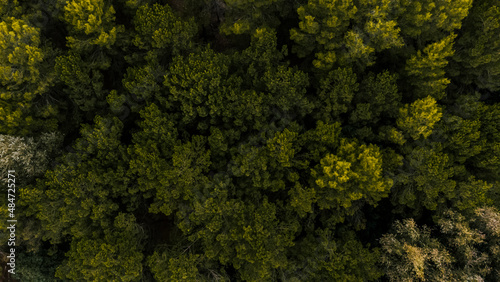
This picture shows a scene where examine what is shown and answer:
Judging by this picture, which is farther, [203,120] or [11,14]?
[203,120]

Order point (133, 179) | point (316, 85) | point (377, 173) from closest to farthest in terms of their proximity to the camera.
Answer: point (377, 173)
point (133, 179)
point (316, 85)

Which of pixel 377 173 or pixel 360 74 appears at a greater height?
pixel 360 74

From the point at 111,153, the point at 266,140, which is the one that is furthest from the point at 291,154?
the point at 111,153

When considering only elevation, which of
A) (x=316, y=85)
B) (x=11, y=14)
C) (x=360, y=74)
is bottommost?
(x=11, y=14)

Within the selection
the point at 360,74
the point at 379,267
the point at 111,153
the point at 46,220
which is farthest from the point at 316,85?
the point at 46,220

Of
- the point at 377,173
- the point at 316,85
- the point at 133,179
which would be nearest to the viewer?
the point at 377,173

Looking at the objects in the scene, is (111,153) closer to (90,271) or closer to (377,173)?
(90,271)
